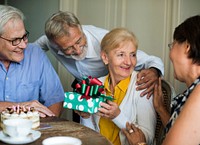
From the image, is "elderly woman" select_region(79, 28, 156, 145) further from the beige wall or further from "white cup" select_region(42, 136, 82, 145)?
the beige wall

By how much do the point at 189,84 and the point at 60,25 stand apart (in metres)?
0.96

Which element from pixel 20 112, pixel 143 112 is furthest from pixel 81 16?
pixel 20 112

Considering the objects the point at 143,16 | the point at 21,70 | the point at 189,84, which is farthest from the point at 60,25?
the point at 143,16

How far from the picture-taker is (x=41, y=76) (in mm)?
2178

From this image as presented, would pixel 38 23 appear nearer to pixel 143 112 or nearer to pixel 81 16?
pixel 81 16

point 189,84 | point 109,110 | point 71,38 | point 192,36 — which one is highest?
point 192,36

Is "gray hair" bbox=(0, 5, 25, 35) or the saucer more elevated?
"gray hair" bbox=(0, 5, 25, 35)

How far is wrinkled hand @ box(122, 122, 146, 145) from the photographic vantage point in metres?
1.83

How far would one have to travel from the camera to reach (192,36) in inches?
55.8

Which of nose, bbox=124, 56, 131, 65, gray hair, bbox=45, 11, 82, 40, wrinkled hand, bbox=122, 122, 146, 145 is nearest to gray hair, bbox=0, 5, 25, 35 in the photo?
gray hair, bbox=45, 11, 82, 40

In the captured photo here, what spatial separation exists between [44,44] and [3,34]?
59 centimetres

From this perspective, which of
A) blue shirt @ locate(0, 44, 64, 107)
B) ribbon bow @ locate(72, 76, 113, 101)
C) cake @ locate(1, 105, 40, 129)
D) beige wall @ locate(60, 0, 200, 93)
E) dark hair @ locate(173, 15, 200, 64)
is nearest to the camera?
dark hair @ locate(173, 15, 200, 64)

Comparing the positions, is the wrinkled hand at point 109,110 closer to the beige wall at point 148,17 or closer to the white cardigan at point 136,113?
the white cardigan at point 136,113

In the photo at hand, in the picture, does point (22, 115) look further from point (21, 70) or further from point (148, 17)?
point (148, 17)
